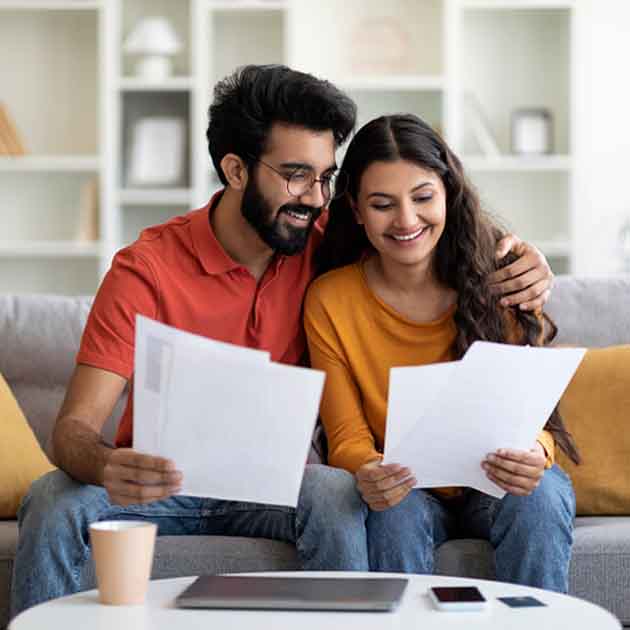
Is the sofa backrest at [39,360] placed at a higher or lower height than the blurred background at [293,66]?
lower

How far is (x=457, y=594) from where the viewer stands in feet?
4.69

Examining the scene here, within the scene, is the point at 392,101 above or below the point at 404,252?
above

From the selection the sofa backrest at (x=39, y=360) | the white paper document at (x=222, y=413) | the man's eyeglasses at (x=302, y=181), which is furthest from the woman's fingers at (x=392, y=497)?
the sofa backrest at (x=39, y=360)

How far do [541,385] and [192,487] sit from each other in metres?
0.49

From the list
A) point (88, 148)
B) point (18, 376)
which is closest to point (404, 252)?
point (18, 376)

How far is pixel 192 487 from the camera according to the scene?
1604mm

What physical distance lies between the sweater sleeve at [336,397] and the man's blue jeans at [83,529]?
60mm

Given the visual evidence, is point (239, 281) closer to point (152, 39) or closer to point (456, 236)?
point (456, 236)

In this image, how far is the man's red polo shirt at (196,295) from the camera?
6.75 ft

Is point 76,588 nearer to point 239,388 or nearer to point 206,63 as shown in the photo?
point 239,388

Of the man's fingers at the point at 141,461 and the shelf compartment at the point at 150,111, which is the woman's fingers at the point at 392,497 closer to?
the man's fingers at the point at 141,461

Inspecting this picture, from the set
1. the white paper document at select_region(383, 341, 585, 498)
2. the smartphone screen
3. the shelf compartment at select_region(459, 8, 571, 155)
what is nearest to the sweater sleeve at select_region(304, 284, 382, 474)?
the white paper document at select_region(383, 341, 585, 498)

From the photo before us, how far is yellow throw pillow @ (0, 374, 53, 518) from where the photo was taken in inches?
89.3

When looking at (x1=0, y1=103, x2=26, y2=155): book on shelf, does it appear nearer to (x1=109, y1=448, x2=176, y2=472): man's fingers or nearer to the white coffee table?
(x1=109, y1=448, x2=176, y2=472): man's fingers
